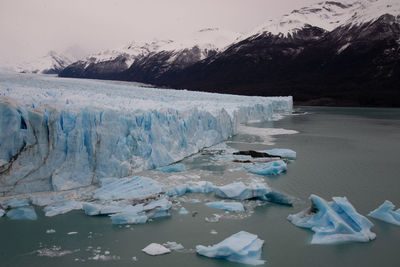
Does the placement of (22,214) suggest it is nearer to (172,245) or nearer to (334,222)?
(172,245)

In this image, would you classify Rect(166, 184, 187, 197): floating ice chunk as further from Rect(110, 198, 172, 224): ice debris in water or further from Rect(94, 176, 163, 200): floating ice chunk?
Rect(110, 198, 172, 224): ice debris in water

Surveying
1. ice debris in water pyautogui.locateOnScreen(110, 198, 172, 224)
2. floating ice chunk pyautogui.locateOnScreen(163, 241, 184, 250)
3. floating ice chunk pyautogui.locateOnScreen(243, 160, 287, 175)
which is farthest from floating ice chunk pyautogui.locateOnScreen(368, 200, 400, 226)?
ice debris in water pyautogui.locateOnScreen(110, 198, 172, 224)

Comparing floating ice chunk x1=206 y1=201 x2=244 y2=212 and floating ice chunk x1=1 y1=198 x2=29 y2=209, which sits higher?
floating ice chunk x1=1 y1=198 x2=29 y2=209

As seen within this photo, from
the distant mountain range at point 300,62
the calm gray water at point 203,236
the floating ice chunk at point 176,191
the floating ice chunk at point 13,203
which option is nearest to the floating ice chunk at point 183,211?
the calm gray water at point 203,236

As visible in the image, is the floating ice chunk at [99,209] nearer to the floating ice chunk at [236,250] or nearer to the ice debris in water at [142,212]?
the ice debris in water at [142,212]

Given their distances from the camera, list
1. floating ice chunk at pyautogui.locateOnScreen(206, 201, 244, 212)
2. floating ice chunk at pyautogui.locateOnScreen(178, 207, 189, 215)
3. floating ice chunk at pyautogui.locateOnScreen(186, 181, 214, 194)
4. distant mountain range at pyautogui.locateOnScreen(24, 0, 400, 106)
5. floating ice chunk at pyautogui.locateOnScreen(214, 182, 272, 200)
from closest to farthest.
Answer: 1. floating ice chunk at pyautogui.locateOnScreen(178, 207, 189, 215)
2. floating ice chunk at pyautogui.locateOnScreen(206, 201, 244, 212)
3. floating ice chunk at pyautogui.locateOnScreen(214, 182, 272, 200)
4. floating ice chunk at pyautogui.locateOnScreen(186, 181, 214, 194)
5. distant mountain range at pyautogui.locateOnScreen(24, 0, 400, 106)

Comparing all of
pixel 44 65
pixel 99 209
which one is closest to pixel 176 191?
pixel 99 209

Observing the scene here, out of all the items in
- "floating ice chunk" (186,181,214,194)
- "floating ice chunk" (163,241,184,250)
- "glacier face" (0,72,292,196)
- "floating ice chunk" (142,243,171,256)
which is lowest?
"floating ice chunk" (163,241,184,250)
